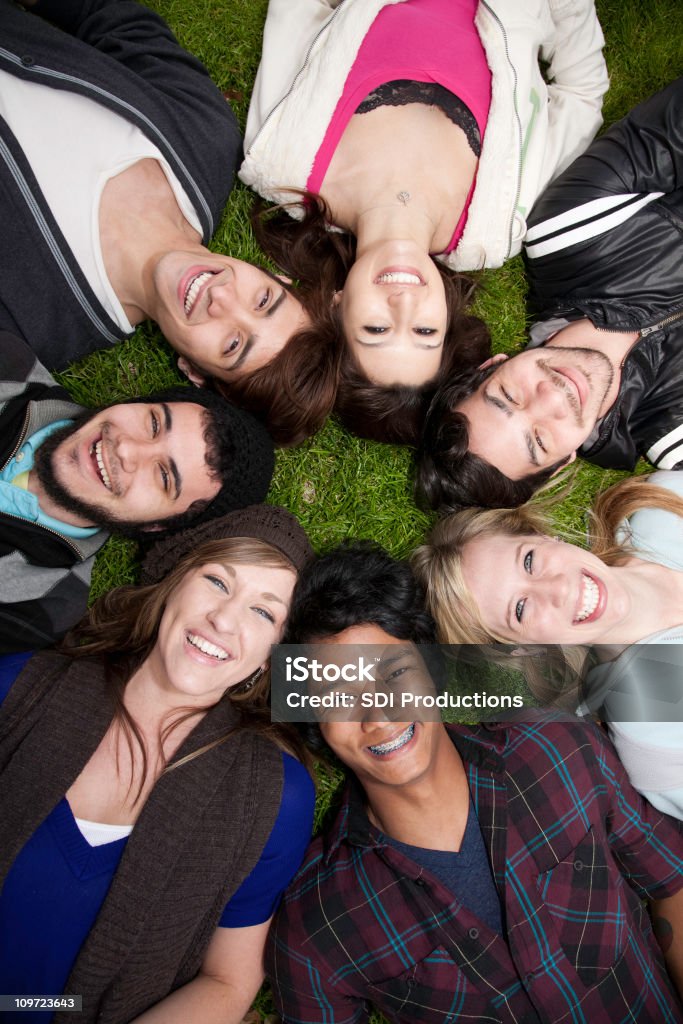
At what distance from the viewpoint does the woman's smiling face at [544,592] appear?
131 inches

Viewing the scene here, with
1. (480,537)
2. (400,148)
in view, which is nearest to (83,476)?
(480,537)

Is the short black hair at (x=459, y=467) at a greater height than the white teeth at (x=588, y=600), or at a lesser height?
greater

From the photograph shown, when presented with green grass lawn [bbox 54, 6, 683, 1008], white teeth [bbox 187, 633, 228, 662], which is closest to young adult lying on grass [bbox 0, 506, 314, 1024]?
white teeth [bbox 187, 633, 228, 662]

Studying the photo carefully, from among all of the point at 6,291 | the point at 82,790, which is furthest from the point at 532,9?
the point at 82,790

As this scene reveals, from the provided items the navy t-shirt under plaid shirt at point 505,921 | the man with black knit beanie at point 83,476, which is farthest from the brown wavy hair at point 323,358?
the navy t-shirt under plaid shirt at point 505,921

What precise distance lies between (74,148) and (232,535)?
1.99 meters

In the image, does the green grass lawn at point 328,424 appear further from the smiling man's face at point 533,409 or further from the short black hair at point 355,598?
the smiling man's face at point 533,409

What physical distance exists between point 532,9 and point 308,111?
133 cm

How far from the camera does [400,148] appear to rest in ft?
11.8

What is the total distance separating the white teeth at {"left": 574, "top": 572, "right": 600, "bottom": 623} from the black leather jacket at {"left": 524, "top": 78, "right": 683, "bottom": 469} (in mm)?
979

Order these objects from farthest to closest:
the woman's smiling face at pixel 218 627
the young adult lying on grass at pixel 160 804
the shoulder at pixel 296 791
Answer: the shoulder at pixel 296 791 → the woman's smiling face at pixel 218 627 → the young adult lying on grass at pixel 160 804

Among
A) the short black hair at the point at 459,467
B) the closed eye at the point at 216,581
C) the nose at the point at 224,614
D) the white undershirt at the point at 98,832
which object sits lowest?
the white undershirt at the point at 98,832

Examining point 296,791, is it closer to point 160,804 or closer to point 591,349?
point 160,804

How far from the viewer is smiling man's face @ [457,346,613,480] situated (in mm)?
3488
